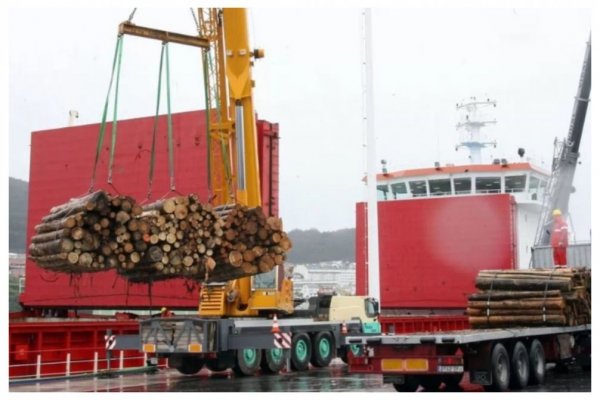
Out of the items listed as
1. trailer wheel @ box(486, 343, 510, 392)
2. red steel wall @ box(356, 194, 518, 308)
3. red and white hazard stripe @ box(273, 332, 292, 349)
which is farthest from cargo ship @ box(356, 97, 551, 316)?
trailer wheel @ box(486, 343, 510, 392)

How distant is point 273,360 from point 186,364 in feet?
5.31

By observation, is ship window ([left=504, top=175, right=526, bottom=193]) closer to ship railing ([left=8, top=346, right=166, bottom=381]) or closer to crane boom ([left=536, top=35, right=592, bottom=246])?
crane boom ([left=536, top=35, right=592, bottom=246])

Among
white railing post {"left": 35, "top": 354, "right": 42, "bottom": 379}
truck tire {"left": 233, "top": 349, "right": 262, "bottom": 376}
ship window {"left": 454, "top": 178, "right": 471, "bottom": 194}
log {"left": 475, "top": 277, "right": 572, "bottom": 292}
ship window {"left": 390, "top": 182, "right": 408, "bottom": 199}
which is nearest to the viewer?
log {"left": 475, "top": 277, "right": 572, "bottom": 292}

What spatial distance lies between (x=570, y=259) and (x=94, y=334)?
40.5 feet

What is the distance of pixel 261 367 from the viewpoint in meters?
14.4

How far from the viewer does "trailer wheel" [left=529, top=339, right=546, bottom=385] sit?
37.3 feet

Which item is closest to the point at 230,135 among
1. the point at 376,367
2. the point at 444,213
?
the point at 376,367

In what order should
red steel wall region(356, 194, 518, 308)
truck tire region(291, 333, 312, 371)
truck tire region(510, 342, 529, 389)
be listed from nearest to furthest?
truck tire region(510, 342, 529, 389)
truck tire region(291, 333, 312, 371)
red steel wall region(356, 194, 518, 308)

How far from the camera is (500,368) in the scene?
34.2 ft

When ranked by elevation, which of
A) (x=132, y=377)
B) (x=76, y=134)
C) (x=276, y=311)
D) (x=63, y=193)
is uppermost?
(x=76, y=134)

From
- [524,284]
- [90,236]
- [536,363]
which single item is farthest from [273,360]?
[90,236]

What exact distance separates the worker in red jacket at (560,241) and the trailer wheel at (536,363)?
8.74 metres

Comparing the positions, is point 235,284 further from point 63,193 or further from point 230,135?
point 63,193

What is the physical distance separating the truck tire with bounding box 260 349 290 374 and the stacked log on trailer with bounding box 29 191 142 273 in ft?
15.7
